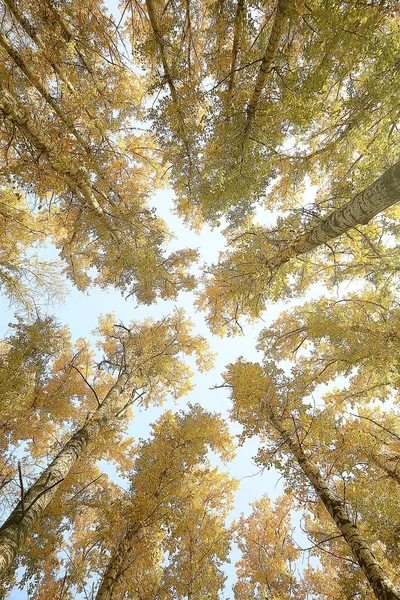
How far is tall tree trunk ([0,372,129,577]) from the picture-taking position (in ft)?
11.1

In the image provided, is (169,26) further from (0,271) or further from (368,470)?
(368,470)

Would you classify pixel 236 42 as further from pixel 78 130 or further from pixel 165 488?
pixel 165 488

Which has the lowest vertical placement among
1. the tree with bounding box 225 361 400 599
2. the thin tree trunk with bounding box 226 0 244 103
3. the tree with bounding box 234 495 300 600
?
the tree with bounding box 234 495 300 600

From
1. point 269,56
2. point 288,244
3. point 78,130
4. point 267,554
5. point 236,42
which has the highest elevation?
point 78,130

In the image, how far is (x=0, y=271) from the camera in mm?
7637

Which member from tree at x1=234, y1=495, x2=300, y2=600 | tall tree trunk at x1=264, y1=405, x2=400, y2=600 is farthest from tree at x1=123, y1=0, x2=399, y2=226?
tree at x1=234, y1=495, x2=300, y2=600

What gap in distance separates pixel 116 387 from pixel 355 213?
7.56 m

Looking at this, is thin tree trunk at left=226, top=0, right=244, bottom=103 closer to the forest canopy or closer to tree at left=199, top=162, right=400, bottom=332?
the forest canopy

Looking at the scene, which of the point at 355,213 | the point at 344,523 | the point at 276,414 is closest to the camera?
the point at 355,213

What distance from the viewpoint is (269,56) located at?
3846mm

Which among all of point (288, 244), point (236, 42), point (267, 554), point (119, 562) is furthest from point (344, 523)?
point (236, 42)

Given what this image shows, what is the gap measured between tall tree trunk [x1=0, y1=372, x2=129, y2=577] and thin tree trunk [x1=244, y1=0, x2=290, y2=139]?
6.22 metres

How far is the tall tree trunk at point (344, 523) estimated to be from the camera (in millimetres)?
3340

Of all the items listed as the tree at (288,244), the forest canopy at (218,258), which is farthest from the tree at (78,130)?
the tree at (288,244)
